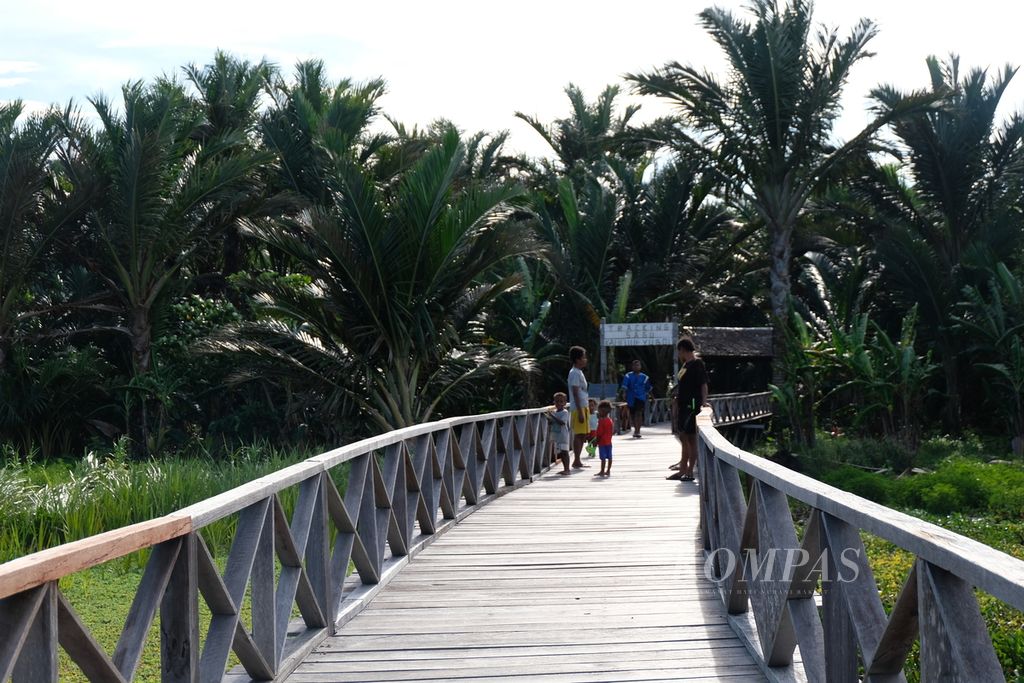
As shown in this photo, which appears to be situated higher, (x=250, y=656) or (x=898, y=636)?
(x=898, y=636)

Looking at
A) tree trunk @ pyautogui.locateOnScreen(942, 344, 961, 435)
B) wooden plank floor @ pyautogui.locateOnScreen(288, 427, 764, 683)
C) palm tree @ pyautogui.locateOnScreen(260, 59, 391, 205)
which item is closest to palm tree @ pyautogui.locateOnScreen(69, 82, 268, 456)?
palm tree @ pyautogui.locateOnScreen(260, 59, 391, 205)

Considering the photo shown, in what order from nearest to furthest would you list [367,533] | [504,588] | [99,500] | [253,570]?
[253,570], [367,533], [504,588], [99,500]

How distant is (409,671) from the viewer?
15.9 ft

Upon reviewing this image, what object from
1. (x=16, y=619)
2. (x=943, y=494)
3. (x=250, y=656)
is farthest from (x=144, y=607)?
(x=943, y=494)

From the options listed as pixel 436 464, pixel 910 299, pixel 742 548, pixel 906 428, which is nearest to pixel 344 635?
pixel 742 548

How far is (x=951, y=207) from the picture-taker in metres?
24.2

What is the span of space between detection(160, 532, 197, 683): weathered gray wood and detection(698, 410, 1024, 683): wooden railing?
200cm

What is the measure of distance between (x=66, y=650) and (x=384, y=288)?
11141 millimetres

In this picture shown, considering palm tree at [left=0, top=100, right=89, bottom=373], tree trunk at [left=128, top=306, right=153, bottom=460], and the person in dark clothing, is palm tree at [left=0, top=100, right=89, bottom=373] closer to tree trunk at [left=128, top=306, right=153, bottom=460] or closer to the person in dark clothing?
tree trunk at [left=128, top=306, right=153, bottom=460]

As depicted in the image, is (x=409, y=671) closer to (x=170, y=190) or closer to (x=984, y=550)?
(x=984, y=550)

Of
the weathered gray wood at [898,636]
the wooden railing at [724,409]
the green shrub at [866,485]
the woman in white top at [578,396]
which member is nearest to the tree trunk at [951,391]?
the wooden railing at [724,409]

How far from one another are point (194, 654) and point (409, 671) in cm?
145

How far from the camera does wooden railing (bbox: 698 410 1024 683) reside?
8.32 ft

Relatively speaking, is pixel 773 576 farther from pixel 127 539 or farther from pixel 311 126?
pixel 311 126
